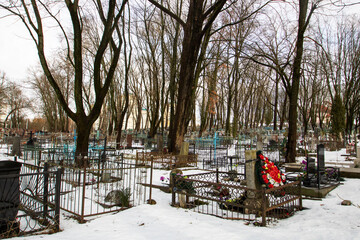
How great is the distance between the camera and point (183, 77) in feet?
52.6

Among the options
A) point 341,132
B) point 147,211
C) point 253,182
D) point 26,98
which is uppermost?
point 26,98

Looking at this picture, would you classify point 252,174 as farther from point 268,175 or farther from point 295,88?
point 295,88

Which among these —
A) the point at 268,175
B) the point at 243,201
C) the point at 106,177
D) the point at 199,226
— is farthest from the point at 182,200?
the point at 106,177

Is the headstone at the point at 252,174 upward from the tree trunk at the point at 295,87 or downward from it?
downward

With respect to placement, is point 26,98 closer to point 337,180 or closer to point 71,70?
point 71,70

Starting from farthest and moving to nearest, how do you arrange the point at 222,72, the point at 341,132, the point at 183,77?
1. the point at 222,72
2. the point at 341,132
3. the point at 183,77

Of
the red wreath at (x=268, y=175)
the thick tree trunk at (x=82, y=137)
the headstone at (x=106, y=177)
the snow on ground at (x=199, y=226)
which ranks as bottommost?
the snow on ground at (x=199, y=226)

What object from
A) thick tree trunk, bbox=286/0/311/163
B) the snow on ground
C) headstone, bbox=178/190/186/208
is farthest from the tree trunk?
headstone, bbox=178/190/186/208

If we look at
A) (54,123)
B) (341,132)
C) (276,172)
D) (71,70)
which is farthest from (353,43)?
(54,123)

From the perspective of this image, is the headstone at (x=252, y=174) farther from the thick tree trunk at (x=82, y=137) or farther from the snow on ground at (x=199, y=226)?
the thick tree trunk at (x=82, y=137)

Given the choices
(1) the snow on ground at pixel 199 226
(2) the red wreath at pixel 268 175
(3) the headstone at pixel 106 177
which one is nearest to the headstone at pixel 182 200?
(1) the snow on ground at pixel 199 226

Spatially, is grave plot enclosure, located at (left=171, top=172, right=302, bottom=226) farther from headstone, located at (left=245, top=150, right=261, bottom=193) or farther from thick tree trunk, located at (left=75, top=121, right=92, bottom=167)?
thick tree trunk, located at (left=75, top=121, right=92, bottom=167)

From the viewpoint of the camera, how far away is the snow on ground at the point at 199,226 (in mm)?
5129

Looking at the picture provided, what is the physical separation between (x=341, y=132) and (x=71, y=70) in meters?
36.9
